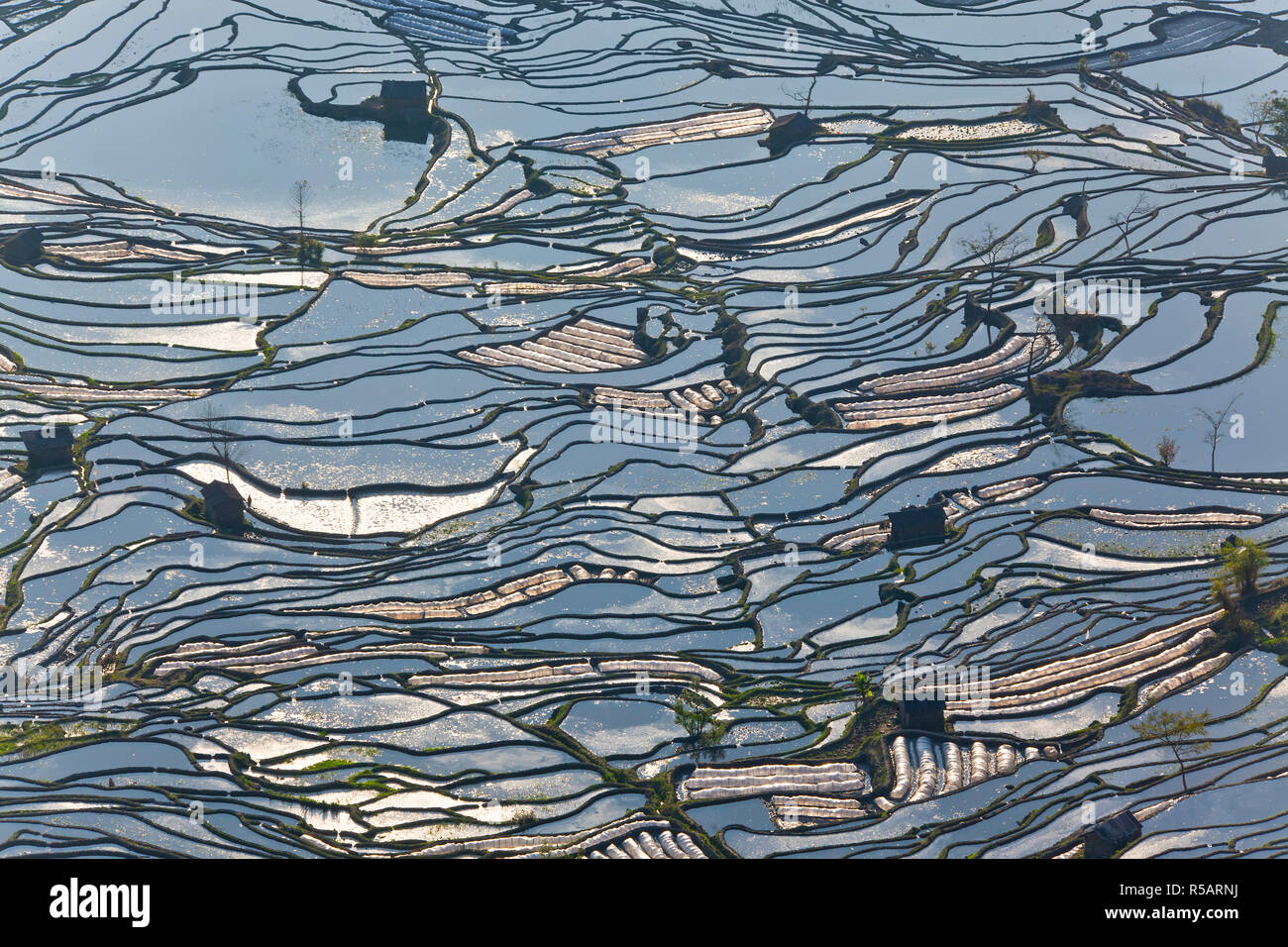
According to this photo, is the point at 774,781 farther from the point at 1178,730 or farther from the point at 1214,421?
the point at 1214,421

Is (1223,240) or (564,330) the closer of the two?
(564,330)

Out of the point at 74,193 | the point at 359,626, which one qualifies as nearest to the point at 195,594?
the point at 359,626

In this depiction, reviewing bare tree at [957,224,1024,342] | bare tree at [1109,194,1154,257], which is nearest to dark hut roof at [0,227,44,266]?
bare tree at [957,224,1024,342]

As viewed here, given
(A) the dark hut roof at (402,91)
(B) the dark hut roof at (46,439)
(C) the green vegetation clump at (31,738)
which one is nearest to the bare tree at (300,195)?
(A) the dark hut roof at (402,91)

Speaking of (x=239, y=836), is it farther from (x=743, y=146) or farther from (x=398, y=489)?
(x=743, y=146)

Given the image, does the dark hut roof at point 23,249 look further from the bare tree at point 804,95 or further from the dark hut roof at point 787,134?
the bare tree at point 804,95

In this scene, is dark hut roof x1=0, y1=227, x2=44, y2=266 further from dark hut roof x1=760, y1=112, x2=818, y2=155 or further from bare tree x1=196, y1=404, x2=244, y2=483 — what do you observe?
dark hut roof x1=760, y1=112, x2=818, y2=155

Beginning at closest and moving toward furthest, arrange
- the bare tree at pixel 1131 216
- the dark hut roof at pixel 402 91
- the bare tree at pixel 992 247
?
the bare tree at pixel 992 247, the bare tree at pixel 1131 216, the dark hut roof at pixel 402 91
